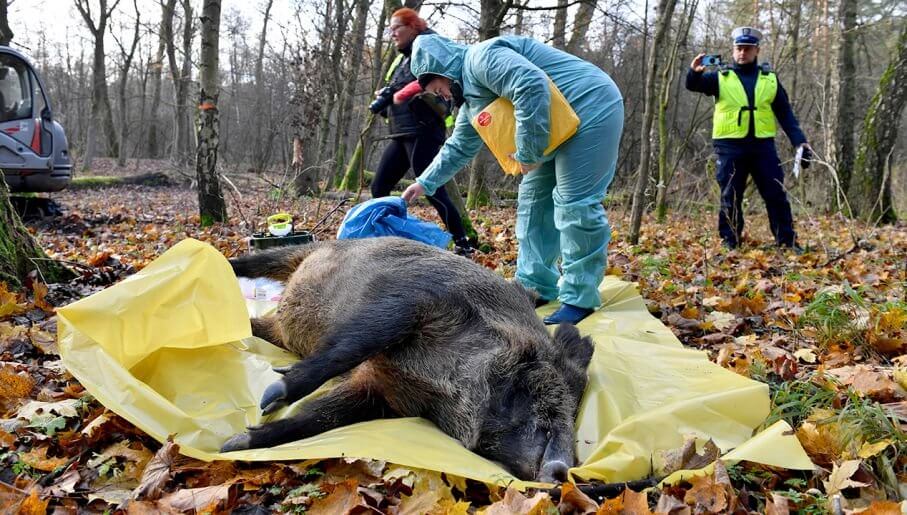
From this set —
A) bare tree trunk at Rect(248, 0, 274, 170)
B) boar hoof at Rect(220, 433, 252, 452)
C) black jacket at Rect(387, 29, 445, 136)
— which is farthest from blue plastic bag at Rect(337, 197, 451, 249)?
bare tree trunk at Rect(248, 0, 274, 170)

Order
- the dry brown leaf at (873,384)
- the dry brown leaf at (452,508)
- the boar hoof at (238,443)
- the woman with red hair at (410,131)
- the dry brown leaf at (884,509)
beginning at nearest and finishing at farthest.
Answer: the dry brown leaf at (884,509) < the dry brown leaf at (452,508) < the boar hoof at (238,443) < the dry brown leaf at (873,384) < the woman with red hair at (410,131)

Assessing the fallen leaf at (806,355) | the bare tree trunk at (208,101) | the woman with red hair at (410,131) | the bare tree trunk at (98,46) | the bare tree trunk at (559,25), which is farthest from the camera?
the bare tree trunk at (98,46)

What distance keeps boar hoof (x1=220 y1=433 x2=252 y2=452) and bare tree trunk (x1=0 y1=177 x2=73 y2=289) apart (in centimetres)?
267

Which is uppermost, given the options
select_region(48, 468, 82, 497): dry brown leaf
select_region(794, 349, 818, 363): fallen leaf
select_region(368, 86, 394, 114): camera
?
select_region(368, 86, 394, 114): camera

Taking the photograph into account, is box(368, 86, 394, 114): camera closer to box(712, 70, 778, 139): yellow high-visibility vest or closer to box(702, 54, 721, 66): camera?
box(702, 54, 721, 66): camera

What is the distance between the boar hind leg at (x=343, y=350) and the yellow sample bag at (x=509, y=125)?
1.72 metres

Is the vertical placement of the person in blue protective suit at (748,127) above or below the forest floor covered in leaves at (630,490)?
above

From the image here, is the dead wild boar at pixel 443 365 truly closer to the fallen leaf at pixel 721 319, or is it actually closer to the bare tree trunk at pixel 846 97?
the fallen leaf at pixel 721 319

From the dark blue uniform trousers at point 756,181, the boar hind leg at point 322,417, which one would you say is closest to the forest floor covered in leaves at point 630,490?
the boar hind leg at point 322,417

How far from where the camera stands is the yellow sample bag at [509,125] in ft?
13.3

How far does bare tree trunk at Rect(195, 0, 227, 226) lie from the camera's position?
8508 millimetres

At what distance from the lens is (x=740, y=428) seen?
2.71 m

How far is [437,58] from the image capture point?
423 centimetres

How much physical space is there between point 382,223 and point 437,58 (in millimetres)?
1323
